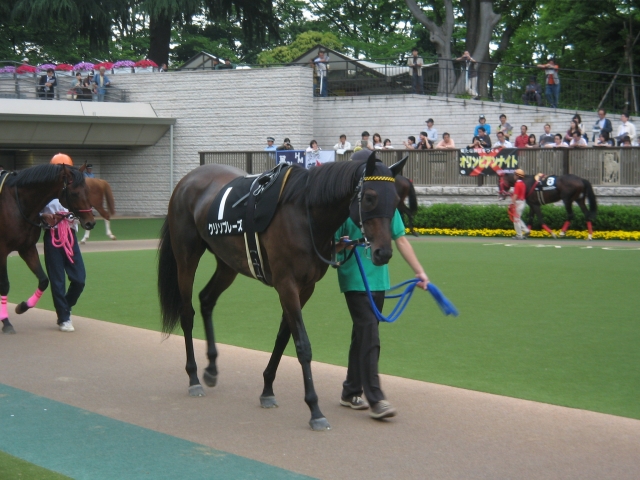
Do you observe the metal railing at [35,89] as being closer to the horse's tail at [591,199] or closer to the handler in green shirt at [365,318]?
the horse's tail at [591,199]

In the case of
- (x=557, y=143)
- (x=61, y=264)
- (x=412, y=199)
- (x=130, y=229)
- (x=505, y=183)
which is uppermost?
(x=557, y=143)

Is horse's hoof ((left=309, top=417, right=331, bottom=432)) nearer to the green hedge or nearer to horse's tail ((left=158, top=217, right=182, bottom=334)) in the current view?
horse's tail ((left=158, top=217, right=182, bottom=334))

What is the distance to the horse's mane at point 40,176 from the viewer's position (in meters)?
8.47

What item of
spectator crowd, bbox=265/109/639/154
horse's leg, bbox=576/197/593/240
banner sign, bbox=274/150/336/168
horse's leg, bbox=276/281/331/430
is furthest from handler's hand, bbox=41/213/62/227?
spectator crowd, bbox=265/109/639/154

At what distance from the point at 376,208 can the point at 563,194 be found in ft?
56.9

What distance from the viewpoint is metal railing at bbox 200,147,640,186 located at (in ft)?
73.7

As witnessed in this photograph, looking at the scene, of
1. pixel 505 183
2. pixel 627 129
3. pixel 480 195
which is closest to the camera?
pixel 505 183

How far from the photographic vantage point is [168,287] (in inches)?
273

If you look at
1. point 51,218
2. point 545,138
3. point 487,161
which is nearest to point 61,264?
point 51,218

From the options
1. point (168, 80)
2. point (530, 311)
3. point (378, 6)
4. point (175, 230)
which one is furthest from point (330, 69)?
point (175, 230)

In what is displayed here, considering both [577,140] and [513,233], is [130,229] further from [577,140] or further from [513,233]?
[577,140]

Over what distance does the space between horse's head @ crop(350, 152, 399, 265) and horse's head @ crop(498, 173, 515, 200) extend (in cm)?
1785

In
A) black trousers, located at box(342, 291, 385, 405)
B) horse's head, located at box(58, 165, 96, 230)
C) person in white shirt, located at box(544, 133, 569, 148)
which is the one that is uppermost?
person in white shirt, located at box(544, 133, 569, 148)

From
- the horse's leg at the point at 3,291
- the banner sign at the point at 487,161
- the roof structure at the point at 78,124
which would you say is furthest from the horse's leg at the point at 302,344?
the roof structure at the point at 78,124
